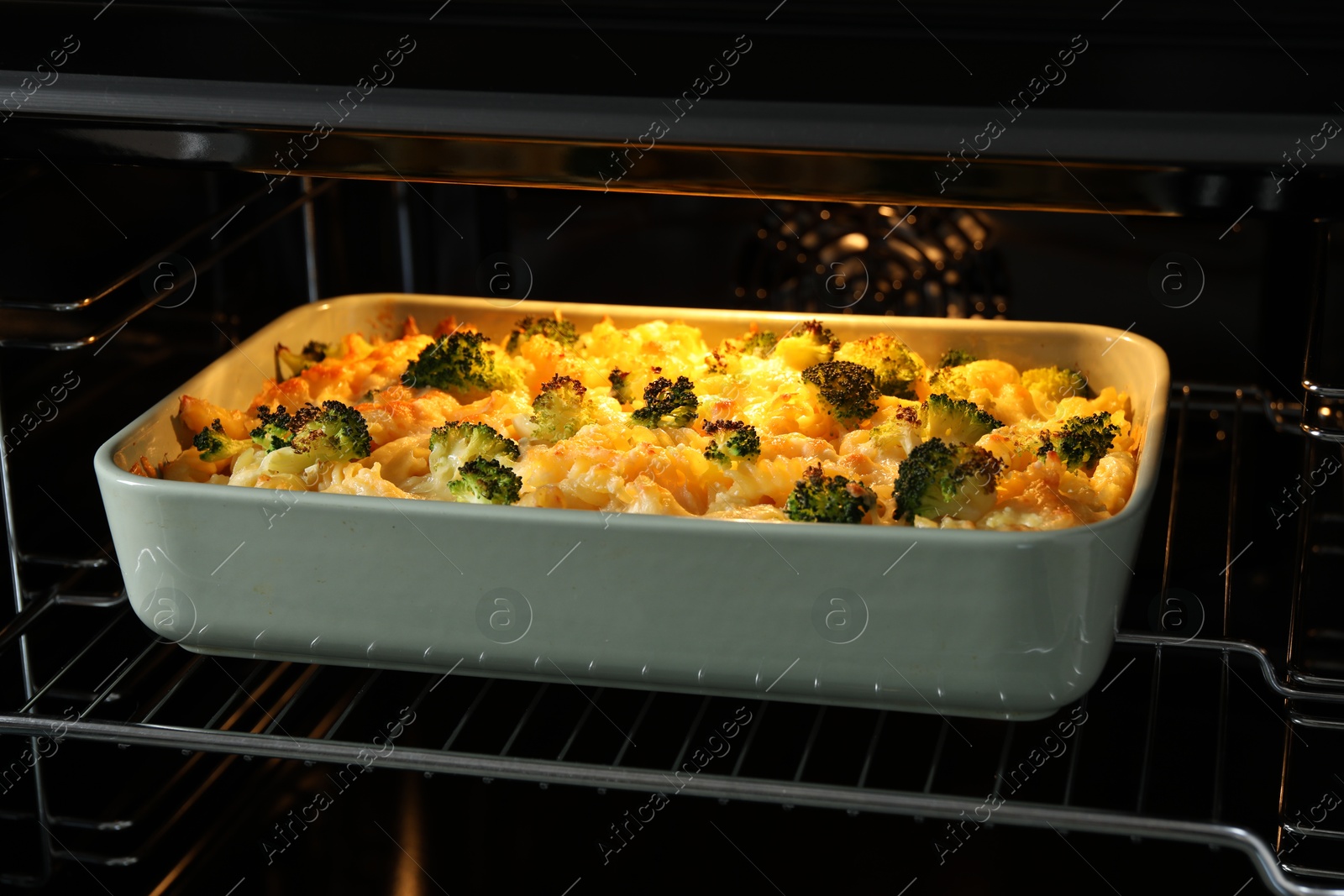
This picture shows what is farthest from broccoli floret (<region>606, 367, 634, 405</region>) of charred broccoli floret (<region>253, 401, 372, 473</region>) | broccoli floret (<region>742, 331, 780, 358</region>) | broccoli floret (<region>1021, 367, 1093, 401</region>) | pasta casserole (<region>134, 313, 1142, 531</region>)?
broccoli floret (<region>1021, 367, 1093, 401</region>)

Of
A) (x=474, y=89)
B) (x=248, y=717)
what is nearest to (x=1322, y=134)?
(x=474, y=89)

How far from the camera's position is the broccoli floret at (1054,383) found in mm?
1260

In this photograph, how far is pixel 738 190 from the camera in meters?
0.89

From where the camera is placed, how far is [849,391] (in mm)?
1178

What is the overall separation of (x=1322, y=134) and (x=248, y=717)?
1.10 metres

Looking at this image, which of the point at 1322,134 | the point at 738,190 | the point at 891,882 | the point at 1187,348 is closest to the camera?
the point at 1322,134

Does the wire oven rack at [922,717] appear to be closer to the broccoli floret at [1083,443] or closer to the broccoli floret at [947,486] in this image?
the broccoli floret at [1083,443]

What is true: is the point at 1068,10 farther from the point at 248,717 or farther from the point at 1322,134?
the point at 248,717

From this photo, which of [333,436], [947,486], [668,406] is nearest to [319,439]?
[333,436]

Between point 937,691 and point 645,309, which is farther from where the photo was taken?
point 645,309

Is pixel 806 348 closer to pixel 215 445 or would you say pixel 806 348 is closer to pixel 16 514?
pixel 215 445

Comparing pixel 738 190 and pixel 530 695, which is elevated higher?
pixel 738 190

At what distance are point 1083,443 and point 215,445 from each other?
0.70 meters

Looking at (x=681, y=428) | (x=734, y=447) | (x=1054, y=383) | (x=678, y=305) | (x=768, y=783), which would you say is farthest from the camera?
(x=678, y=305)
